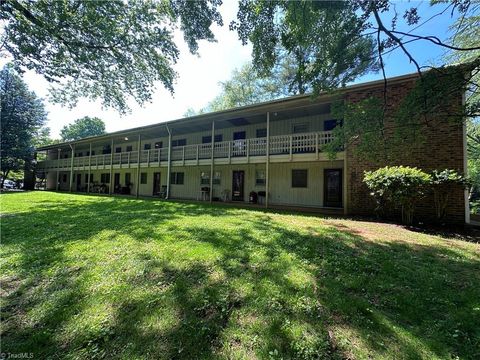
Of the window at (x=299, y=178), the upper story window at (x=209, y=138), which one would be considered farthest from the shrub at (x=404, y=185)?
the upper story window at (x=209, y=138)

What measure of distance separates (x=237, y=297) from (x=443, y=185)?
870cm

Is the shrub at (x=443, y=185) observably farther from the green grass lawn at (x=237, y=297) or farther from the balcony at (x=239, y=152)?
the balcony at (x=239, y=152)

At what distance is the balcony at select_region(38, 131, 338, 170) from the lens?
1186cm

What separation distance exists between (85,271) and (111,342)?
6.42ft

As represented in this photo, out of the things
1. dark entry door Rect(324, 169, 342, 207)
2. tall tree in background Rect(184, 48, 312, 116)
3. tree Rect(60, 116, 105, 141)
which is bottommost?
dark entry door Rect(324, 169, 342, 207)

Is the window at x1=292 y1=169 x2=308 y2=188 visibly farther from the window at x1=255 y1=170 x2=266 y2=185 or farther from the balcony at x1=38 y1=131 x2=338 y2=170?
the window at x1=255 y1=170 x2=266 y2=185

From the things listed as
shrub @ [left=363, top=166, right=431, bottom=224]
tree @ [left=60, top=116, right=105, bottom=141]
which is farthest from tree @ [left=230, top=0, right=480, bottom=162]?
tree @ [left=60, top=116, right=105, bottom=141]

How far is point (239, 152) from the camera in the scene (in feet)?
47.2

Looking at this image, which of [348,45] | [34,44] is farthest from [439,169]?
[34,44]

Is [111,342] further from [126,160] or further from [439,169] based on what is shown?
[126,160]

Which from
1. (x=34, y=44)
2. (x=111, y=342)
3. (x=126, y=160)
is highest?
(x=34, y=44)

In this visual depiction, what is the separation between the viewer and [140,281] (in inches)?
143

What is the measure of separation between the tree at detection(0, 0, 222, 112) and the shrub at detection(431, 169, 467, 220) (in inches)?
370

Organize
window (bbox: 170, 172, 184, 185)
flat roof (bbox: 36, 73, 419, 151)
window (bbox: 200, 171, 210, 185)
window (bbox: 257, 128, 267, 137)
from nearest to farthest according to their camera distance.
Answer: flat roof (bbox: 36, 73, 419, 151), window (bbox: 257, 128, 267, 137), window (bbox: 200, 171, 210, 185), window (bbox: 170, 172, 184, 185)
